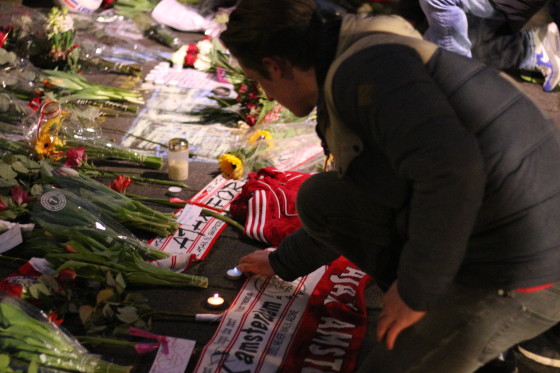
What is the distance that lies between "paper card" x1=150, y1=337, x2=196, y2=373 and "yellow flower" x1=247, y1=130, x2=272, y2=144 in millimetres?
A: 1321

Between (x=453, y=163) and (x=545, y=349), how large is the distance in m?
1.06

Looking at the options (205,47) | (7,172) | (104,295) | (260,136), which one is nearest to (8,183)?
(7,172)

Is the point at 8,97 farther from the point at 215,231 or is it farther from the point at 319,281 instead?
the point at 319,281

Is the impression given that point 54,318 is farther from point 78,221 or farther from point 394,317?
point 394,317

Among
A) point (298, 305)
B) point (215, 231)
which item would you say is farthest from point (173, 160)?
point (298, 305)

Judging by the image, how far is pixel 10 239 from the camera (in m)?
2.33

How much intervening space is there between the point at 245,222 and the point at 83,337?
838 mm

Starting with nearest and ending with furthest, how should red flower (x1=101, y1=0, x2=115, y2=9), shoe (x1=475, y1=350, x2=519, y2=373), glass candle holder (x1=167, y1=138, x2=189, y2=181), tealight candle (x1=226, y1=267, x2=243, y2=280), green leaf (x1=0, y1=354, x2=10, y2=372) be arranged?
green leaf (x1=0, y1=354, x2=10, y2=372) < shoe (x1=475, y1=350, x2=519, y2=373) < tealight candle (x1=226, y1=267, x2=243, y2=280) < glass candle holder (x1=167, y1=138, x2=189, y2=181) < red flower (x1=101, y1=0, x2=115, y2=9)

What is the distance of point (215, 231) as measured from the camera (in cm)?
258

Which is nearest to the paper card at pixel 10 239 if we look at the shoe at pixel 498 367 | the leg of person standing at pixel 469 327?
the leg of person standing at pixel 469 327

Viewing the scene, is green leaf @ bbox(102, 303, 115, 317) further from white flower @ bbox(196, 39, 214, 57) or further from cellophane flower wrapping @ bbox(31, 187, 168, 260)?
white flower @ bbox(196, 39, 214, 57)

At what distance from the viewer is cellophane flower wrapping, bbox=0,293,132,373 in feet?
5.65

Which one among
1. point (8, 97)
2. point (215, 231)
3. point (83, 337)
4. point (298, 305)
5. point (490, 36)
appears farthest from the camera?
point (490, 36)

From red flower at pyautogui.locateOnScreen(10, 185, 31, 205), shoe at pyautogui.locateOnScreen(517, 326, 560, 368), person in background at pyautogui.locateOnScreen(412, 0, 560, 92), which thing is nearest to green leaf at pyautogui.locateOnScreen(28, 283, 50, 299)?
red flower at pyautogui.locateOnScreen(10, 185, 31, 205)
